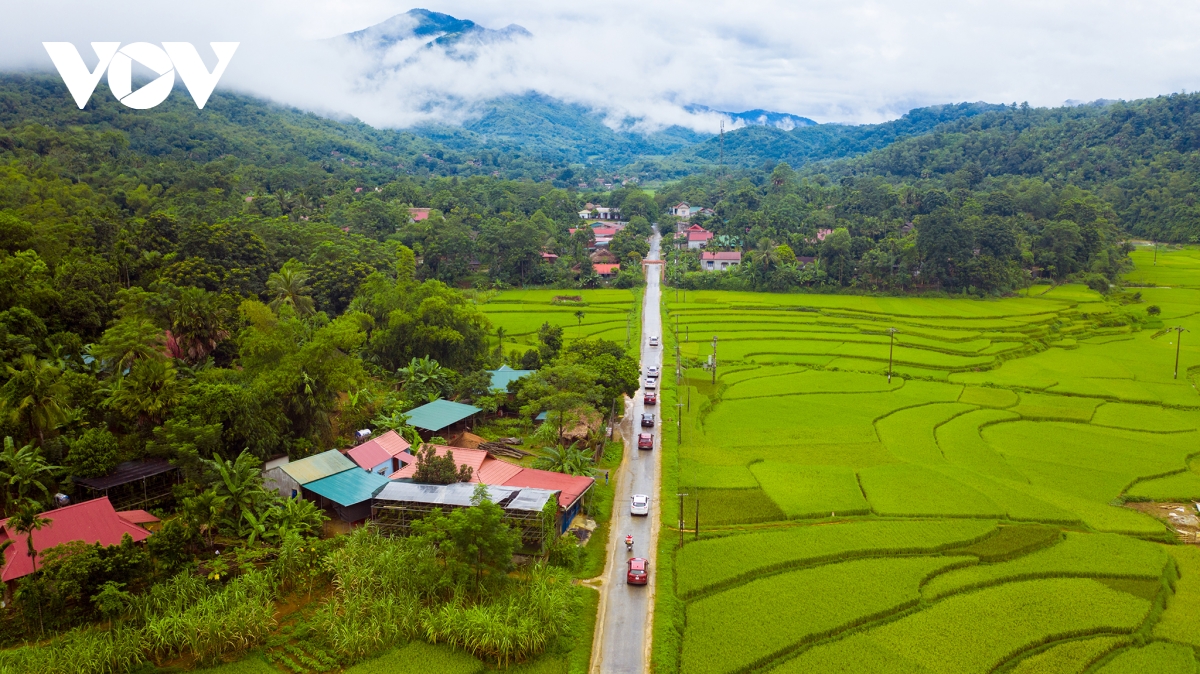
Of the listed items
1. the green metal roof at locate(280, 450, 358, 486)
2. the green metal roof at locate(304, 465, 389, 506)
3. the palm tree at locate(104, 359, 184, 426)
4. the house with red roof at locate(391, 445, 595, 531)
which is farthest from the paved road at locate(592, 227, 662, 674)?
the palm tree at locate(104, 359, 184, 426)

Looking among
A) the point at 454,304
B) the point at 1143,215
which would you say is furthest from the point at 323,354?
the point at 1143,215

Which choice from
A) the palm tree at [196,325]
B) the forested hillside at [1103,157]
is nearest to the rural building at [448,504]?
the palm tree at [196,325]

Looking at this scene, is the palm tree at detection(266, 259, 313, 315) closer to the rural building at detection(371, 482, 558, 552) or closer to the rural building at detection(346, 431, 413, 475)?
the rural building at detection(346, 431, 413, 475)

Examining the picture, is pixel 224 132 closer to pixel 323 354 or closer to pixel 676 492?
pixel 323 354

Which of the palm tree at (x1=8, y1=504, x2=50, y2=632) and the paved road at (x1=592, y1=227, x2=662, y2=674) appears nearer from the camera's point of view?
the paved road at (x1=592, y1=227, x2=662, y2=674)

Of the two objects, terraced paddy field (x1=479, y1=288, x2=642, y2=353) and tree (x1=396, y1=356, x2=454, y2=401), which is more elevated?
terraced paddy field (x1=479, y1=288, x2=642, y2=353)

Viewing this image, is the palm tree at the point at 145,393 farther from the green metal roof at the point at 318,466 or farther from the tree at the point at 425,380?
the tree at the point at 425,380
